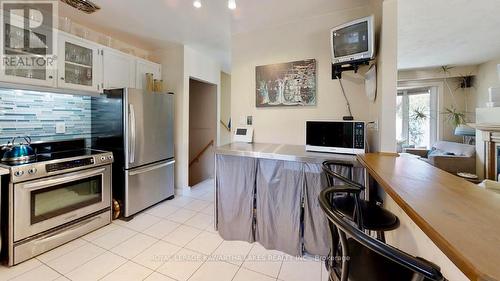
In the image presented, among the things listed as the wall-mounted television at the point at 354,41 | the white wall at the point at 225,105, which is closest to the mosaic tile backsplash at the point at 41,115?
the white wall at the point at 225,105

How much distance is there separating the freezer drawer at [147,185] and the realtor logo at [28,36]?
1.37 m

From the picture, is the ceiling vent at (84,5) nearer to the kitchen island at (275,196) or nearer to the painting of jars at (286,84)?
the painting of jars at (286,84)

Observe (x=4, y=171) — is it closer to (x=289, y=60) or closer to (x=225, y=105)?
(x=289, y=60)

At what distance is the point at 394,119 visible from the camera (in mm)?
1632

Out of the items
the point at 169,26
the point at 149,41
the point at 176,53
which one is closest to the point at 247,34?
the point at 169,26

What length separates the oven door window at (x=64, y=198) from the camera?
1830 millimetres

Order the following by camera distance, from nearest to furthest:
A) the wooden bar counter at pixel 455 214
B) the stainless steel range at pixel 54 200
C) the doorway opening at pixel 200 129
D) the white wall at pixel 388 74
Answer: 1. the wooden bar counter at pixel 455 214
2. the white wall at pixel 388 74
3. the stainless steel range at pixel 54 200
4. the doorway opening at pixel 200 129

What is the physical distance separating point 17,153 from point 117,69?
4.55ft

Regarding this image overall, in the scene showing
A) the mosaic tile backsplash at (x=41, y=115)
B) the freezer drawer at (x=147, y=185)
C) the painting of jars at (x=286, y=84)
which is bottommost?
the freezer drawer at (x=147, y=185)

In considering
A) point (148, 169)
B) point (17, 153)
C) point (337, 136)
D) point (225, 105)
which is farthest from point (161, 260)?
point (225, 105)

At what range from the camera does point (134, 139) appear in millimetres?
2508

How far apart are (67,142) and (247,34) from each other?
8.31 feet

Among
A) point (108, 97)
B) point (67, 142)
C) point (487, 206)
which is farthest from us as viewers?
point (108, 97)

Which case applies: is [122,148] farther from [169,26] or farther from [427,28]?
[427,28]
